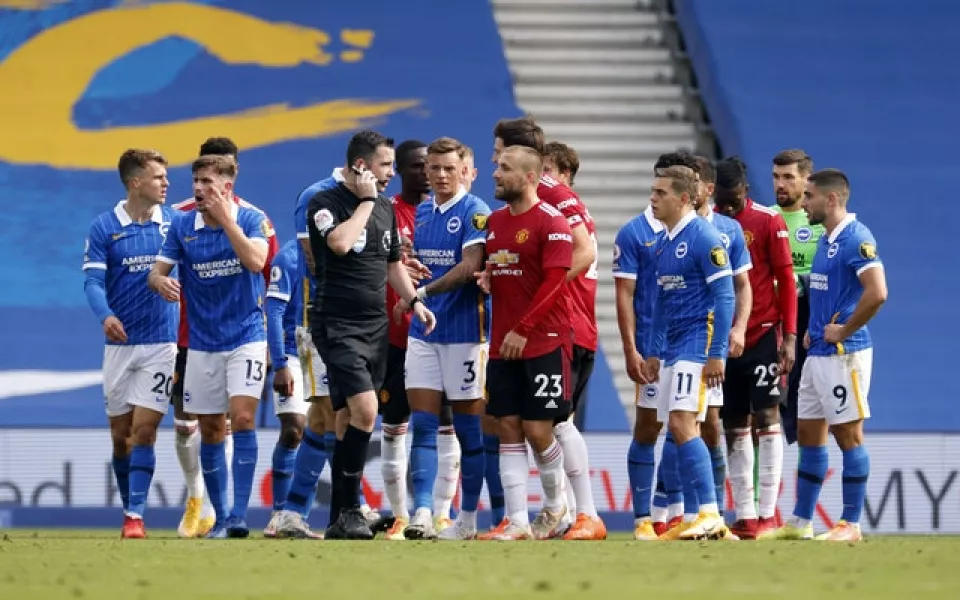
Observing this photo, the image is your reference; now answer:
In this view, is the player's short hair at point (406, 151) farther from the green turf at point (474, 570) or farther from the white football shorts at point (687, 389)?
the green turf at point (474, 570)

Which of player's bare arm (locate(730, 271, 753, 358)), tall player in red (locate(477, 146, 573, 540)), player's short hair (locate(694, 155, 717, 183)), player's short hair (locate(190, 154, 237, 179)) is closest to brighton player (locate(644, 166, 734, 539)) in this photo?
player's bare arm (locate(730, 271, 753, 358))

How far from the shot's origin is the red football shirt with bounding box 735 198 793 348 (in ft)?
37.8

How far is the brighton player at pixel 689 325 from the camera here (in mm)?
10070

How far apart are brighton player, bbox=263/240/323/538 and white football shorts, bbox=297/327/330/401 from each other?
96mm

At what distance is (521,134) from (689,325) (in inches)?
58.1

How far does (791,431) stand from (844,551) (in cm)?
398

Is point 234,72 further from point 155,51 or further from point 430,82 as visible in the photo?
point 430,82

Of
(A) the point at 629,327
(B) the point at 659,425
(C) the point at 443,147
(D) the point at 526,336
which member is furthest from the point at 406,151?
(B) the point at 659,425

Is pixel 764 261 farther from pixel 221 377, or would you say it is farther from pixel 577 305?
pixel 221 377

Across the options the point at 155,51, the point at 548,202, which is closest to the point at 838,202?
the point at 548,202

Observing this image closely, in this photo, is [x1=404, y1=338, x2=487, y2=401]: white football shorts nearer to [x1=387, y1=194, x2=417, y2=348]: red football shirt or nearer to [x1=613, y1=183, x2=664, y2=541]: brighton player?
[x1=387, y1=194, x2=417, y2=348]: red football shirt

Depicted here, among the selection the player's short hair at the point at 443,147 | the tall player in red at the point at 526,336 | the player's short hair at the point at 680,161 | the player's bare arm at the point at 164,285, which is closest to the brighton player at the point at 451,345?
the player's short hair at the point at 443,147

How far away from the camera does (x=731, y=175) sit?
38.5 ft

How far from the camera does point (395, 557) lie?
8.17 meters
